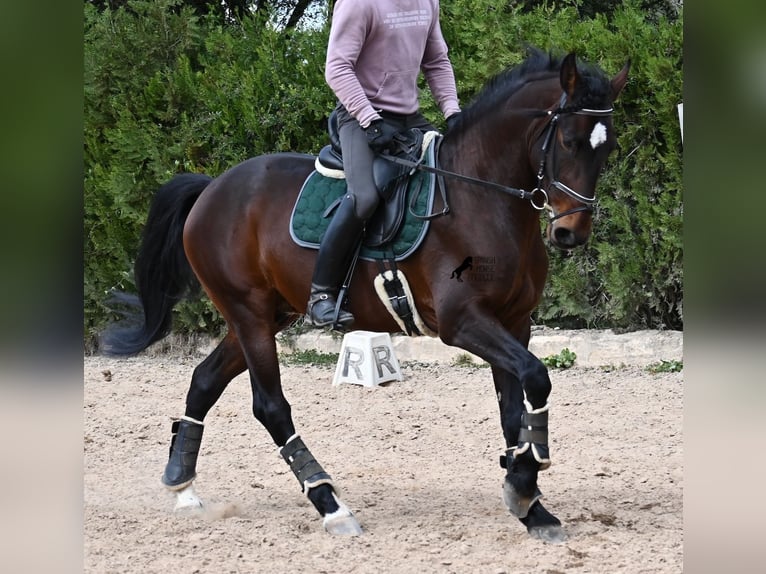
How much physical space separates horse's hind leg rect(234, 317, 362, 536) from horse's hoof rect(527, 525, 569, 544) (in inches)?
34.0

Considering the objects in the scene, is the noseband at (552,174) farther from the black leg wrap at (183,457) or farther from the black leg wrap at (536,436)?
the black leg wrap at (183,457)

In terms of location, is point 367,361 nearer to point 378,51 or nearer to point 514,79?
point 378,51

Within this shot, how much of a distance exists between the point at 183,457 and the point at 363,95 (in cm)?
226

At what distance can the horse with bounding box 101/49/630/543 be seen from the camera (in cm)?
401

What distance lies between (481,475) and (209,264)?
2134 mm

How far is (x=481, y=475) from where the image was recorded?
5.66 metres

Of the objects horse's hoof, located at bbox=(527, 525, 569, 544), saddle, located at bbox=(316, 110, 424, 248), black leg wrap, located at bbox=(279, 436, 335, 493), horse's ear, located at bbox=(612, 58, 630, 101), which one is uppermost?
horse's ear, located at bbox=(612, 58, 630, 101)

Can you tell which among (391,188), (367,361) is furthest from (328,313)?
(367,361)

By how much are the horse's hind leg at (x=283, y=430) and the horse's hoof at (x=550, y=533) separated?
0.86 metres

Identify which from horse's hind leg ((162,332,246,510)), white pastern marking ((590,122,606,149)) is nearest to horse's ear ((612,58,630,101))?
white pastern marking ((590,122,606,149))

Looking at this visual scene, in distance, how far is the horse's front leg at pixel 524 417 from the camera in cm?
399

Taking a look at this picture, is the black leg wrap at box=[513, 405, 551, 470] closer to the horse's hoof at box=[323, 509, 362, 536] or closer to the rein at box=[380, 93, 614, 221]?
the rein at box=[380, 93, 614, 221]

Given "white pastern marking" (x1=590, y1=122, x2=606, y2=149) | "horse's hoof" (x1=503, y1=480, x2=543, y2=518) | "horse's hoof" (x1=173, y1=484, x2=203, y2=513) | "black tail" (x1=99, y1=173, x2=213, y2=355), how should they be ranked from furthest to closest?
"black tail" (x1=99, y1=173, x2=213, y2=355) → "horse's hoof" (x1=173, y1=484, x2=203, y2=513) → "horse's hoof" (x1=503, y1=480, x2=543, y2=518) → "white pastern marking" (x1=590, y1=122, x2=606, y2=149)

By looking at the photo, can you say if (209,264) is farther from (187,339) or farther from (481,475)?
(187,339)
